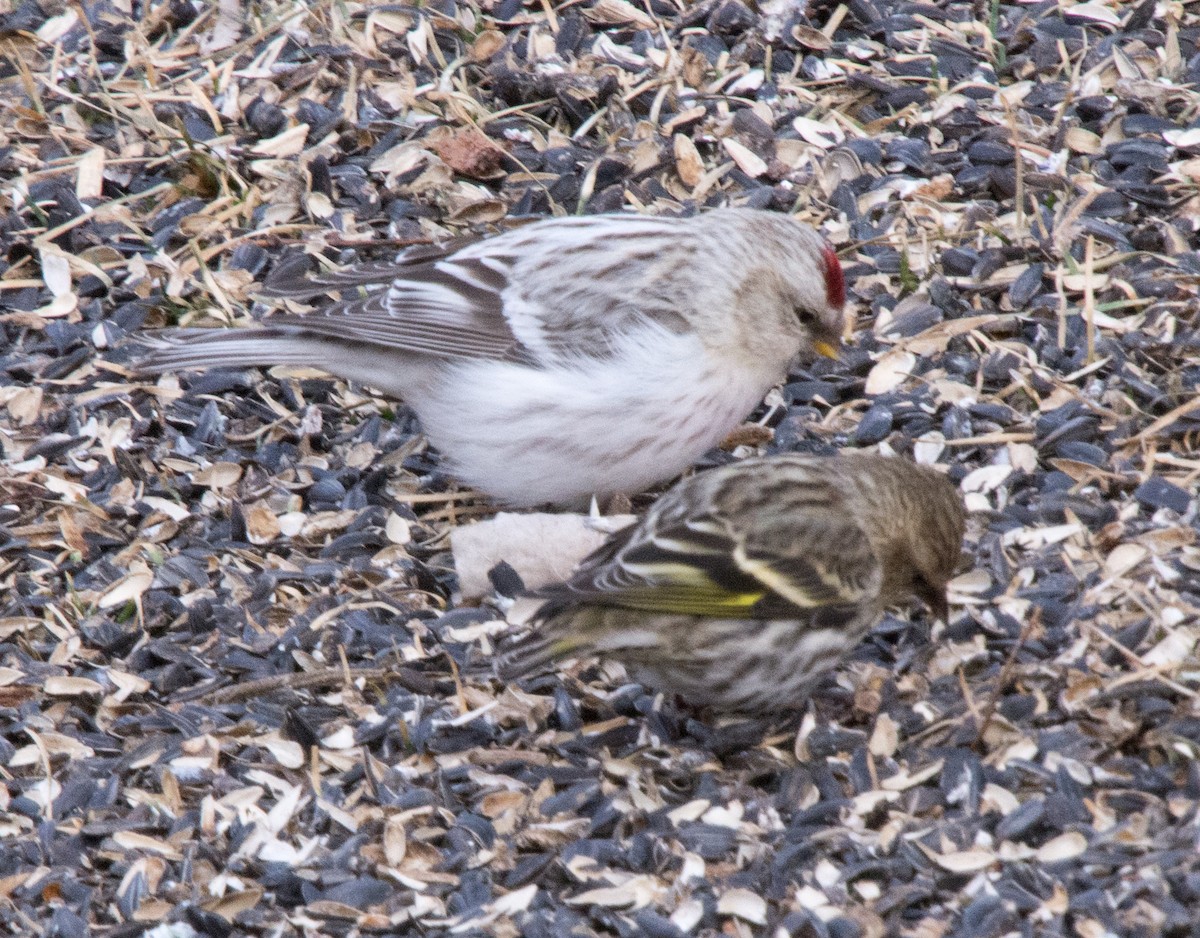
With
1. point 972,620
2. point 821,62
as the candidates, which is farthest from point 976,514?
point 821,62

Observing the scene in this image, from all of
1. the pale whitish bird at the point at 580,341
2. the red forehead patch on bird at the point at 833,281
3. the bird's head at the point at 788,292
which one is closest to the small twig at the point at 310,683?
the pale whitish bird at the point at 580,341

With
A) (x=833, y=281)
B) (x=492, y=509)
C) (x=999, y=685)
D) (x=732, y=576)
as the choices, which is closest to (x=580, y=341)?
(x=492, y=509)

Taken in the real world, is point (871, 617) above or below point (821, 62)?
below

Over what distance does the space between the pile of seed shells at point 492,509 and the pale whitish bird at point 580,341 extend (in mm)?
300

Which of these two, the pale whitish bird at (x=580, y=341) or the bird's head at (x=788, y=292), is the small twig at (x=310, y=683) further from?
the bird's head at (x=788, y=292)

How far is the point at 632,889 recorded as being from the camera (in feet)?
12.7

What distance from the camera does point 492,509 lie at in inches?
207

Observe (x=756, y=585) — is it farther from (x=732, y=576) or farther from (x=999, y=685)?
(x=999, y=685)

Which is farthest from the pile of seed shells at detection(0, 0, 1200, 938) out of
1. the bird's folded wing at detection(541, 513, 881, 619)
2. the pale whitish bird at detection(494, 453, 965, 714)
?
the bird's folded wing at detection(541, 513, 881, 619)

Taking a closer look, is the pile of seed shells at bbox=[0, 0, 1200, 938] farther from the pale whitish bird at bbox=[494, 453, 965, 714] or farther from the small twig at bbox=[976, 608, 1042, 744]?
the pale whitish bird at bbox=[494, 453, 965, 714]

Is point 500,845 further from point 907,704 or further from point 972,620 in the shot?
point 972,620

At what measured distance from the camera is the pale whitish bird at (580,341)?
4949 millimetres

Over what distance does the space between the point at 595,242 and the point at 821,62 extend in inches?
60.7

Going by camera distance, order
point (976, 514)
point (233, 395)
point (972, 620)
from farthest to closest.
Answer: point (233, 395) → point (976, 514) → point (972, 620)
